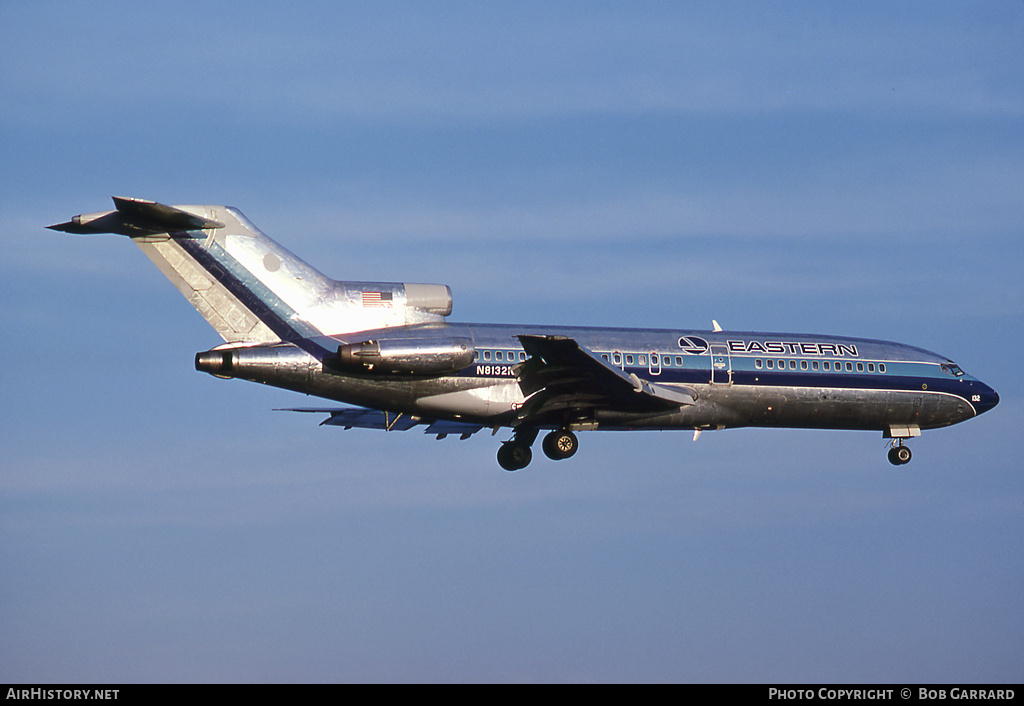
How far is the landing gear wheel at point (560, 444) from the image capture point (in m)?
37.9

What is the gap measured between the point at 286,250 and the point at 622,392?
9.81 metres

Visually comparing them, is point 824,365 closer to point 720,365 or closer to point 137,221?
point 720,365

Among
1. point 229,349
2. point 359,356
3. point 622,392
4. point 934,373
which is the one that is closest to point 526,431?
point 622,392

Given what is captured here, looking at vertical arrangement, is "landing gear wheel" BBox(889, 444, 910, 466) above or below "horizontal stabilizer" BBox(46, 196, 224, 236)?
below

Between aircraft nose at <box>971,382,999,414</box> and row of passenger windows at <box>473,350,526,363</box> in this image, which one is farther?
aircraft nose at <box>971,382,999,414</box>

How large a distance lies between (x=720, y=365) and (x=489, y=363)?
23.0ft

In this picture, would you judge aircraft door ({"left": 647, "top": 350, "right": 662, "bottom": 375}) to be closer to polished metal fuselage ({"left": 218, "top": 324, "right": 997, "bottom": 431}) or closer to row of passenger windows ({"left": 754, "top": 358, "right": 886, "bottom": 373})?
polished metal fuselage ({"left": 218, "top": 324, "right": 997, "bottom": 431})

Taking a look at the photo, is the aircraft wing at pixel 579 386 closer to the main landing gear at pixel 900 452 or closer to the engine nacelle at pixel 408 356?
the engine nacelle at pixel 408 356

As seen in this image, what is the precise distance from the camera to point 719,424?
39.1 metres

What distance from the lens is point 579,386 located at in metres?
36.7

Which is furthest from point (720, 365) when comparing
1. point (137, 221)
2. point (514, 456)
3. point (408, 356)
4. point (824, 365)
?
point (137, 221)

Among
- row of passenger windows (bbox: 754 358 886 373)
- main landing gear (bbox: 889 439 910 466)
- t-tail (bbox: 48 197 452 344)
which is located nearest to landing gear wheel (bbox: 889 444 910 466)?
main landing gear (bbox: 889 439 910 466)

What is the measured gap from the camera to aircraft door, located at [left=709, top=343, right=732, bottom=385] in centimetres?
3859
